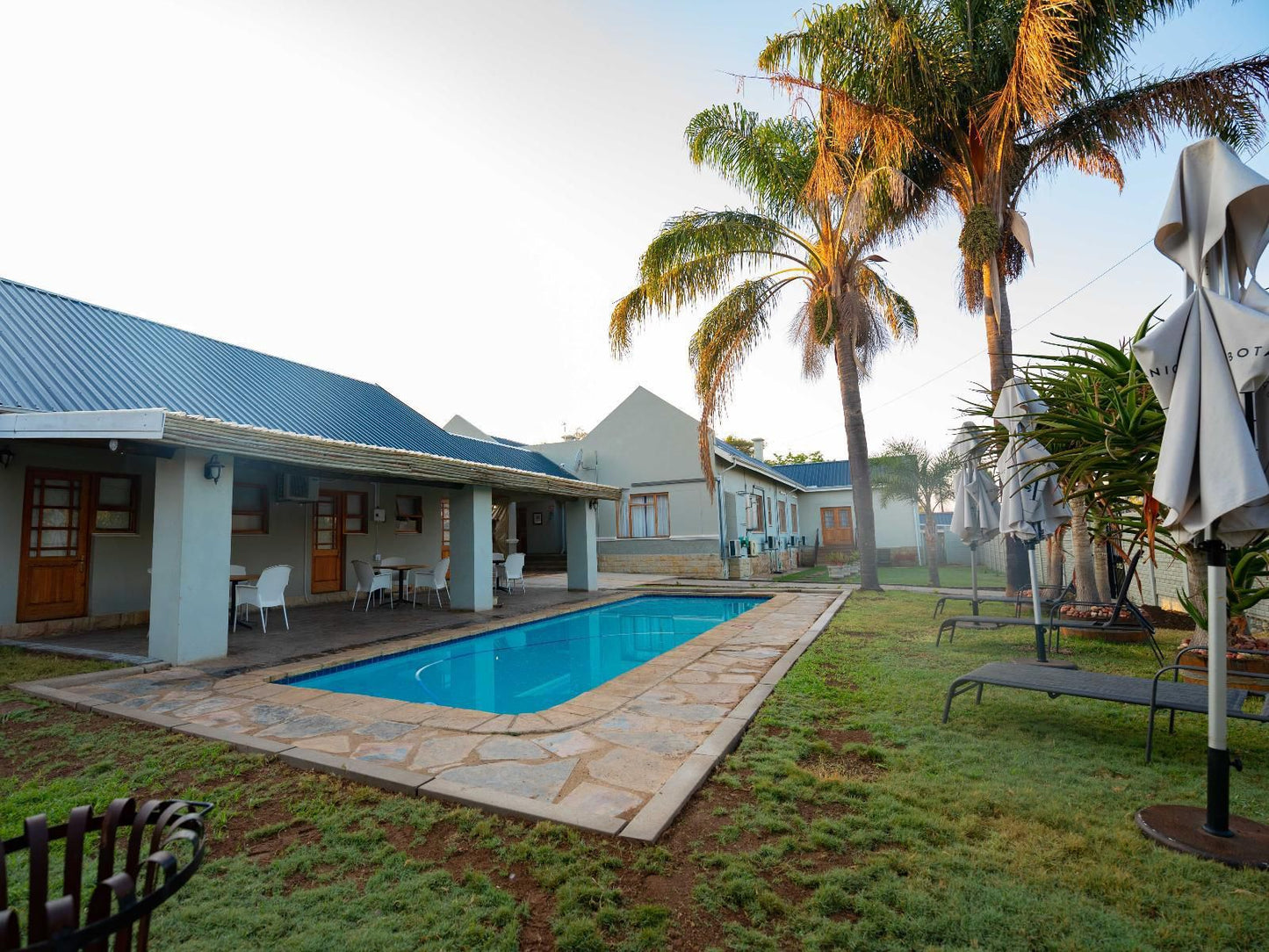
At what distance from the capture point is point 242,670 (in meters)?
6.48

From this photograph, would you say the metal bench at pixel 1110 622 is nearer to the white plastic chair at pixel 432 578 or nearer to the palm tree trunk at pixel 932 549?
the palm tree trunk at pixel 932 549

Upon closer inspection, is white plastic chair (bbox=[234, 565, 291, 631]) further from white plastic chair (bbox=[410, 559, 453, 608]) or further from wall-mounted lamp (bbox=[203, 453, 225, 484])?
white plastic chair (bbox=[410, 559, 453, 608])

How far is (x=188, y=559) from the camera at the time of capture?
6.56m

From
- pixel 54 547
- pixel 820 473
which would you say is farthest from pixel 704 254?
pixel 820 473

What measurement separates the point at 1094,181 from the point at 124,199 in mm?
16626

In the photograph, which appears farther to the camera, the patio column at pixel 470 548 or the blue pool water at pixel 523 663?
the patio column at pixel 470 548

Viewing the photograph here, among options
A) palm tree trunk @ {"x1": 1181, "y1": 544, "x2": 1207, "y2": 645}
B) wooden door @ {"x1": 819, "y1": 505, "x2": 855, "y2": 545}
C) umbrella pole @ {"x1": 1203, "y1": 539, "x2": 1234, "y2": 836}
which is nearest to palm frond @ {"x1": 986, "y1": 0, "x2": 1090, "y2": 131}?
palm tree trunk @ {"x1": 1181, "y1": 544, "x2": 1207, "y2": 645}

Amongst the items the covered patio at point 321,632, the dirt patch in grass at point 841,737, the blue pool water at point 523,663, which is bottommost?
the blue pool water at point 523,663

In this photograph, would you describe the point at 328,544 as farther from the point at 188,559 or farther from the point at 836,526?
the point at 836,526

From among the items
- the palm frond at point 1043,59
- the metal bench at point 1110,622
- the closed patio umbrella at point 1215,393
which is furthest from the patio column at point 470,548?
the palm frond at point 1043,59

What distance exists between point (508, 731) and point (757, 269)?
11.9m

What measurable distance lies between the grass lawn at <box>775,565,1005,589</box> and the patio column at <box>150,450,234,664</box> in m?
15.2

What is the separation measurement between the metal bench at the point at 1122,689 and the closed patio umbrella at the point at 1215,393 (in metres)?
0.78

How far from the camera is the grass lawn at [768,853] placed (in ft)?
7.22
